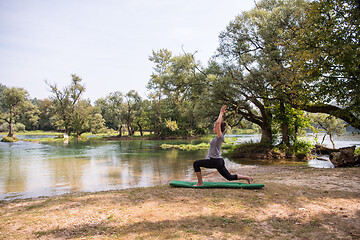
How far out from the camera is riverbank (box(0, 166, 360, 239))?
12.5 feet

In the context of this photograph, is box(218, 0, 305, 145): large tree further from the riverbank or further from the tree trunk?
the riverbank

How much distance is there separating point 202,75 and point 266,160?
879 cm

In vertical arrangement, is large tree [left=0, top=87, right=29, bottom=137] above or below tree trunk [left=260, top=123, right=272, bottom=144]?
above

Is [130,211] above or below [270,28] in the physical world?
below

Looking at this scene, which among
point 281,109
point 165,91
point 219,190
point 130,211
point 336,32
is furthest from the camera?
point 165,91

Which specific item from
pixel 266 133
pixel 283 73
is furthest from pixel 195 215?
pixel 266 133

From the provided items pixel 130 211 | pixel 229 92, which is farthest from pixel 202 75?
pixel 130 211

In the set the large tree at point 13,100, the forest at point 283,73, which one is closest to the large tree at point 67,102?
the large tree at point 13,100

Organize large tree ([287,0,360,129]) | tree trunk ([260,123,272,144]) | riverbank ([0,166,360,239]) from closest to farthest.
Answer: riverbank ([0,166,360,239]) → large tree ([287,0,360,129]) → tree trunk ([260,123,272,144])

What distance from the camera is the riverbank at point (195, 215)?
3.82m

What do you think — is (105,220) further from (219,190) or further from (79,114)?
(79,114)

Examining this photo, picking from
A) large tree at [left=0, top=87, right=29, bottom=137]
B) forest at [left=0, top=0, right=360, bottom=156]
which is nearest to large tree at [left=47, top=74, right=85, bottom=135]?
large tree at [left=0, top=87, right=29, bottom=137]

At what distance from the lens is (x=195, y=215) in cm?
453

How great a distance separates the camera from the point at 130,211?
15.9 feet
